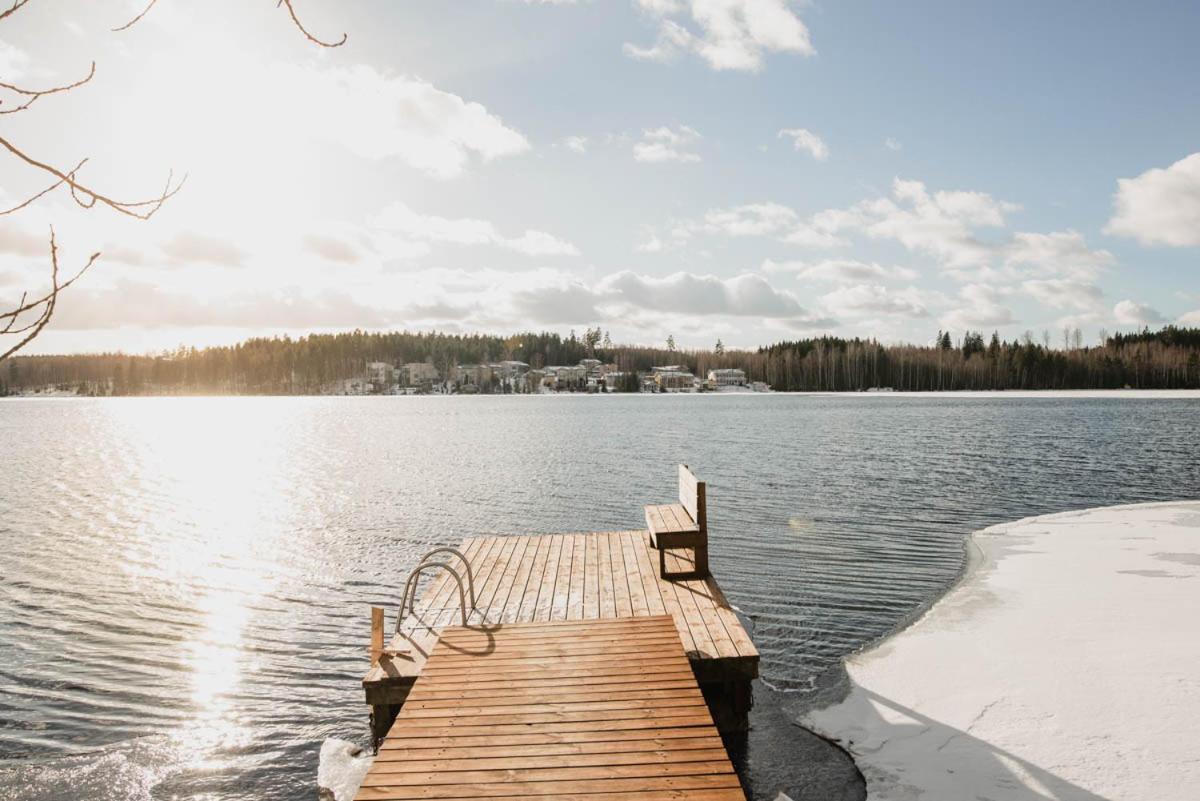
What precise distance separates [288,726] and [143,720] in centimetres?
192

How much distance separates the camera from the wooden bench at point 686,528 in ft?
34.1

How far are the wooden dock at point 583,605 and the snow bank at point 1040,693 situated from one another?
60.4 inches

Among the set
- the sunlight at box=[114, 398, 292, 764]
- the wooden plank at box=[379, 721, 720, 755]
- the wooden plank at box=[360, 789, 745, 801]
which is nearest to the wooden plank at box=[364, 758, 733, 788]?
the wooden plank at box=[360, 789, 745, 801]

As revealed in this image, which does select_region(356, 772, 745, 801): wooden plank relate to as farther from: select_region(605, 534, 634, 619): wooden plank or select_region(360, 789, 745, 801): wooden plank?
select_region(605, 534, 634, 619): wooden plank

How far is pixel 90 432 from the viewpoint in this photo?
68.9 meters

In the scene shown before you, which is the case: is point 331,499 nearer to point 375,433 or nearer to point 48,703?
point 48,703

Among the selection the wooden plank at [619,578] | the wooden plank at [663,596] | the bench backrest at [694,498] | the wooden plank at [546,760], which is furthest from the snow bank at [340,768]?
the bench backrest at [694,498]

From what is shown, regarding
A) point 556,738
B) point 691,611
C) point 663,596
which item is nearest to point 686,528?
point 663,596

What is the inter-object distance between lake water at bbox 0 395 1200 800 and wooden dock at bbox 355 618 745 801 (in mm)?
2336

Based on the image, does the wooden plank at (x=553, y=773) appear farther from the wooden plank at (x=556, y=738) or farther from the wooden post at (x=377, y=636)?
the wooden post at (x=377, y=636)

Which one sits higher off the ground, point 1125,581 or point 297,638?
point 1125,581

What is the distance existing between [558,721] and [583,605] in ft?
12.8

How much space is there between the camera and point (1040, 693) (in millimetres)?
8375

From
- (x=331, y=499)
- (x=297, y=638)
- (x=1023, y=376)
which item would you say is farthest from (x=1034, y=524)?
(x=1023, y=376)
